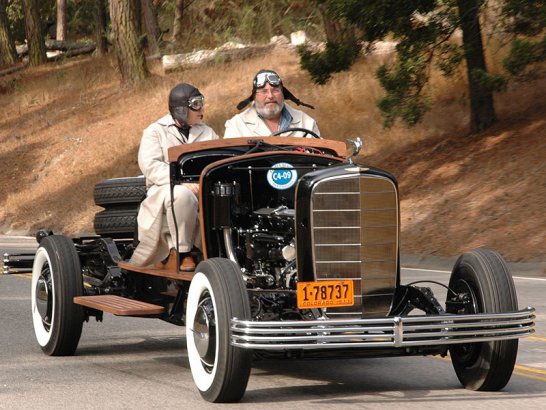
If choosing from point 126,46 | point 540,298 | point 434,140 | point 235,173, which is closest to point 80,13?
point 126,46

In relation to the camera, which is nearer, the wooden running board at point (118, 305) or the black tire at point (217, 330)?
the black tire at point (217, 330)

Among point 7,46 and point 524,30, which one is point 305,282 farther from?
point 7,46

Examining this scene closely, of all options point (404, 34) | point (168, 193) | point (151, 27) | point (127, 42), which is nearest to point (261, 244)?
point (168, 193)

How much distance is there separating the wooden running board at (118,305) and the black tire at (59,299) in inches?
6.0

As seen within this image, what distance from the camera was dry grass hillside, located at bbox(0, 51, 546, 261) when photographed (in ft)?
63.7

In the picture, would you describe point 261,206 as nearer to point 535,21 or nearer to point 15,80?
point 535,21

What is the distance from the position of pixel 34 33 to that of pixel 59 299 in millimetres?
35114

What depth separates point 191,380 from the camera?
26.8ft

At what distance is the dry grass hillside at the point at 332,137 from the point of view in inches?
764

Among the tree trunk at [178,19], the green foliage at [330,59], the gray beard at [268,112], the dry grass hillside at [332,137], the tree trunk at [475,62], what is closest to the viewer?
the gray beard at [268,112]

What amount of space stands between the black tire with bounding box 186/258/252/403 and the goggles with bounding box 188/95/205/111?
2078 mm

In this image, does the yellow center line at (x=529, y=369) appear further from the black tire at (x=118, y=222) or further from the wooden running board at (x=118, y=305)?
the black tire at (x=118, y=222)

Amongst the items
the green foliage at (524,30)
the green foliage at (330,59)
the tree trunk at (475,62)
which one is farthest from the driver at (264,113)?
the green foliage at (330,59)

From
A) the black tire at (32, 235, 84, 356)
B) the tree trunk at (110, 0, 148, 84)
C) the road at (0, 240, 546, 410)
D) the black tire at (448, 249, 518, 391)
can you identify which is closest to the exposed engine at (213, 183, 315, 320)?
the road at (0, 240, 546, 410)
